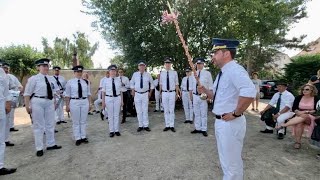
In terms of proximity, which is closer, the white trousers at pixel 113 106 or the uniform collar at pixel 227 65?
the uniform collar at pixel 227 65

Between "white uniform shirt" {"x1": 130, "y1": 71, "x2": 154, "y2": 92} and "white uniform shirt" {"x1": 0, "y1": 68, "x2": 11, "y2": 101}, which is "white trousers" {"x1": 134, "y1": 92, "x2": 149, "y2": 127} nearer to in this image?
"white uniform shirt" {"x1": 130, "y1": 71, "x2": 154, "y2": 92}

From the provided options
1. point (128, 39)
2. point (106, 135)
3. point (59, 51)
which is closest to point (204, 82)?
point (106, 135)

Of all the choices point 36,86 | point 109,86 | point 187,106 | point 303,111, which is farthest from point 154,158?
point 187,106

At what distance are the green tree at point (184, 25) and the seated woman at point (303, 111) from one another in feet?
19.9

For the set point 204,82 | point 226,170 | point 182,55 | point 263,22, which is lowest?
point 226,170

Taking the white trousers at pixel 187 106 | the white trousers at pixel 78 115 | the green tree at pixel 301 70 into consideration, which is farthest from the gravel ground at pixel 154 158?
the green tree at pixel 301 70

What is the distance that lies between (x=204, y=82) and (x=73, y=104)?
3.69m

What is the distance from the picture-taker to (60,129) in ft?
33.0

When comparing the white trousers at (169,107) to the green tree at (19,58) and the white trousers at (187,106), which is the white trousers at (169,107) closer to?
the white trousers at (187,106)

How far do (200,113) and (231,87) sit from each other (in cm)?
517

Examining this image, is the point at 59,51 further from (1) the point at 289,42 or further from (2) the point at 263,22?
(2) the point at 263,22

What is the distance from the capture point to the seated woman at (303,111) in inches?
272

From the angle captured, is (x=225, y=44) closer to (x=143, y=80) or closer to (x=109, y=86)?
(x=109, y=86)

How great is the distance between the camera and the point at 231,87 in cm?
368
